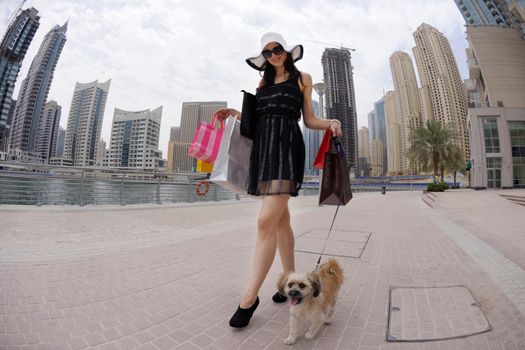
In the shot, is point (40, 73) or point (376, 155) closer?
point (40, 73)

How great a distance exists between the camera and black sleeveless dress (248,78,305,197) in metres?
1.76

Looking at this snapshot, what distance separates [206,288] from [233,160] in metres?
1.25

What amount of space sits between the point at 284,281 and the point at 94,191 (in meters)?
8.87

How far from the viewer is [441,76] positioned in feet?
223

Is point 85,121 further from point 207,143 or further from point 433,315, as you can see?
point 433,315

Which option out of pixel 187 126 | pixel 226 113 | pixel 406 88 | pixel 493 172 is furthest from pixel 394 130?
pixel 226 113

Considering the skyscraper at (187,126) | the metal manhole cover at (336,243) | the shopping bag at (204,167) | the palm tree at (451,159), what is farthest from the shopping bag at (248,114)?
the skyscraper at (187,126)

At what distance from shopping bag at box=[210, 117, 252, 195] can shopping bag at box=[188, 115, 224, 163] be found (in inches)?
5.5

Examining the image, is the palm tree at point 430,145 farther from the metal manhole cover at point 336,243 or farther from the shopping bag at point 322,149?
the shopping bag at point 322,149

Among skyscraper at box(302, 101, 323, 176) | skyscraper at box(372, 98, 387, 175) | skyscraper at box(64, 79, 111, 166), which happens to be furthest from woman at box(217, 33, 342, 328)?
skyscraper at box(372, 98, 387, 175)

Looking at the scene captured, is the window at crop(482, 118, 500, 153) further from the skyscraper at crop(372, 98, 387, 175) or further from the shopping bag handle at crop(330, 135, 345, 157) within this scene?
the skyscraper at crop(372, 98, 387, 175)

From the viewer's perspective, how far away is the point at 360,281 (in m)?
2.37

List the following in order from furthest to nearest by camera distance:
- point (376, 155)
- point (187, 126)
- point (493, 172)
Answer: point (376, 155) < point (187, 126) < point (493, 172)

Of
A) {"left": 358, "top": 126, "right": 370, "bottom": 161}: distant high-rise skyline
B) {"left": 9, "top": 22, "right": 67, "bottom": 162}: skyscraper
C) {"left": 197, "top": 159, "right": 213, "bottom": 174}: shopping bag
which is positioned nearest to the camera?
{"left": 197, "top": 159, "right": 213, "bottom": 174}: shopping bag
